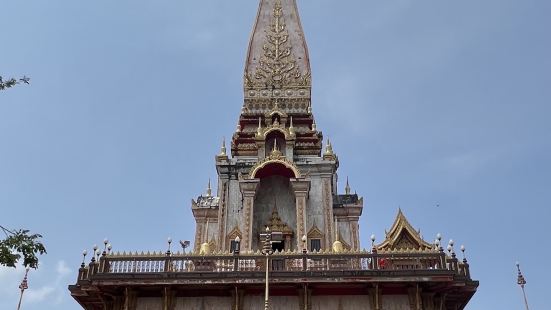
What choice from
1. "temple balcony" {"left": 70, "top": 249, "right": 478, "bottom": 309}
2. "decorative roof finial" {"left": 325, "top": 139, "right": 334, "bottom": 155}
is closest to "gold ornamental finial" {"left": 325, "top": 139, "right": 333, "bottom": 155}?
"decorative roof finial" {"left": 325, "top": 139, "right": 334, "bottom": 155}

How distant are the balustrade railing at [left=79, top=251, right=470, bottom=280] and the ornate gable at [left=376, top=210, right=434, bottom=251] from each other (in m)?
6.22

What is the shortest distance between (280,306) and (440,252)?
21.0 ft

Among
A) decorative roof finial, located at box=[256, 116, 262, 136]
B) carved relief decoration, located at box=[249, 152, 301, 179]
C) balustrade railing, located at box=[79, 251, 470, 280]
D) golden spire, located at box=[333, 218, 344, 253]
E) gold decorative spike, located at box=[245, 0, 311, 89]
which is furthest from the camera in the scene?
gold decorative spike, located at box=[245, 0, 311, 89]

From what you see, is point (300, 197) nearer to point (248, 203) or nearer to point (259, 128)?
point (248, 203)

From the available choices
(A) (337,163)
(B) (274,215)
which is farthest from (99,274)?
(A) (337,163)

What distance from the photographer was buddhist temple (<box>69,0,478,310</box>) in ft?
→ 66.3

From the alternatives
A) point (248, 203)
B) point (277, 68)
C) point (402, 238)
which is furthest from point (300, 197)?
point (277, 68)

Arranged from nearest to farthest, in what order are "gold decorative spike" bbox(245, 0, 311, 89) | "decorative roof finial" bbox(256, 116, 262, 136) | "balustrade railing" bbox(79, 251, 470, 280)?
"balustrade railing" bbox(79, 251, 470, 280) → "decorative roof finial" bbox(256, 116, 262, 136) → "gold decorative spike" bbox(245, 0, 311, 89)

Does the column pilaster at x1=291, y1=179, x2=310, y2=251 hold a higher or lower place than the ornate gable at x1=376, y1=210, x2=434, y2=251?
higher

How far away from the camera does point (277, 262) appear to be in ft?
69.5

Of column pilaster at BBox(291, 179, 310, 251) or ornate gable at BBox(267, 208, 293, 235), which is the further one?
ornate gable at BBox(267, 208, 293, 235)

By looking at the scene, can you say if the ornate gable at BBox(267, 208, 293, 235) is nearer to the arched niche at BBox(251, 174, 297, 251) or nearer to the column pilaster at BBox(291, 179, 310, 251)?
the arched niche at BBox(251, 174, 297, 251)

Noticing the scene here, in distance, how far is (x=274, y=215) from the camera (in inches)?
1143

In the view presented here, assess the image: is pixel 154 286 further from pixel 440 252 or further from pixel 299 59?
pixel 299 59
